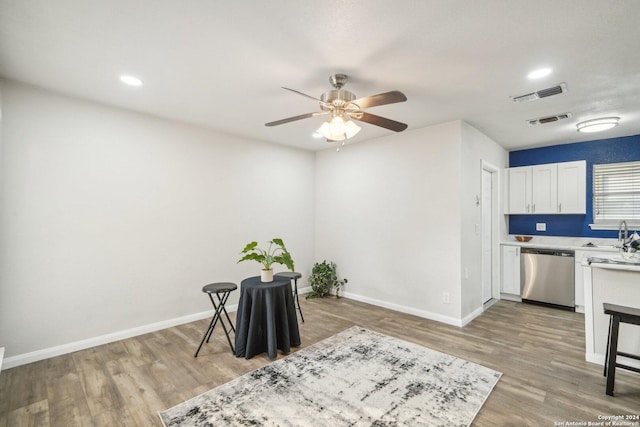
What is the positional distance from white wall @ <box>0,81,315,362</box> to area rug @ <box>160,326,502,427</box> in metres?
1.85

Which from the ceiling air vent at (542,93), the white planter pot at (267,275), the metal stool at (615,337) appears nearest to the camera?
the metal stool at (615,337)

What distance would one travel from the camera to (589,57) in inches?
89.1

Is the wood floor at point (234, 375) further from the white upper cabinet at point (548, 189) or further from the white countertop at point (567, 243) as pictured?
the white upper cabinet at point (548, 189)

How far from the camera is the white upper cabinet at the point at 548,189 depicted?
4.64 m

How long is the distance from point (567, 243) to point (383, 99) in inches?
184

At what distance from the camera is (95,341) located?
10.5ft

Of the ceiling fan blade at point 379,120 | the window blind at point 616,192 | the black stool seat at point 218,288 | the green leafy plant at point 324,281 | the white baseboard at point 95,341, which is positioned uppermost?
the ceiling fan blade at point 379,120

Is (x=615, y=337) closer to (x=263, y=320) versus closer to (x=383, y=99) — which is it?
(x=383, y=99)

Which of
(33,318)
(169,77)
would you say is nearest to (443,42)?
(169,77)

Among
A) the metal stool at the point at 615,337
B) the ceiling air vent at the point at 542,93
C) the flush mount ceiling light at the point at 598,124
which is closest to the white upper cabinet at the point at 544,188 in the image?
the flush mount ceiling light at the point at 598,124

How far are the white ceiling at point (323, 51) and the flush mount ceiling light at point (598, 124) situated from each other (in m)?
0.18

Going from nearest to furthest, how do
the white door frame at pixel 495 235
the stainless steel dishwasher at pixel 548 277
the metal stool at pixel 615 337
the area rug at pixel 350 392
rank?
the area rug at pixel 350 392
the metal stool at pixel 615 337
the stainless steel dishwasher at pixel 548 277
the white door frame at pixel 495 235

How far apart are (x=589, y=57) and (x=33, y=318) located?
5.43 metres

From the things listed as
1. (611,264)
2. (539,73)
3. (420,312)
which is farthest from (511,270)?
(539,73)
